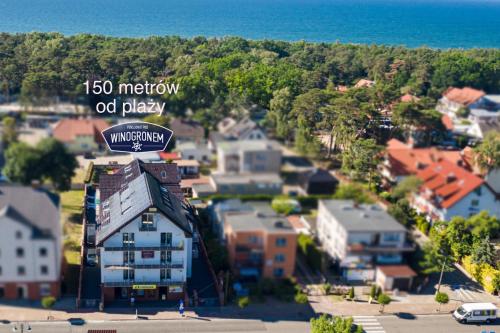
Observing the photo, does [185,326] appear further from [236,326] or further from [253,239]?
[253,239]

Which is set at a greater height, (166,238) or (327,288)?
(166,238)

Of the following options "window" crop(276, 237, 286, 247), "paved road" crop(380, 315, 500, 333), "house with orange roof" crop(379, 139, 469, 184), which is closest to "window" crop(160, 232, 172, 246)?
"window" crop(276, 237, 286, 247)

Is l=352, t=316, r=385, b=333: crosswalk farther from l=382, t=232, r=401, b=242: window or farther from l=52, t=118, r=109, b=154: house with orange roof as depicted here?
l=52, t=118, r=109, b=154: house with orange roof

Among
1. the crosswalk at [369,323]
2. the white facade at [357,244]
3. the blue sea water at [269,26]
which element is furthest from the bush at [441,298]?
the blue sea water at [269,26]

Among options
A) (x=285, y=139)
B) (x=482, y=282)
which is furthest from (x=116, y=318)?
(x=482, y=282)

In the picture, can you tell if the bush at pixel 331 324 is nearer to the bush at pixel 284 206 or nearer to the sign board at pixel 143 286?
the sign board at pixel 143 286

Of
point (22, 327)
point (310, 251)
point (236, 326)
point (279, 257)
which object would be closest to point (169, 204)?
point (279, 257)
